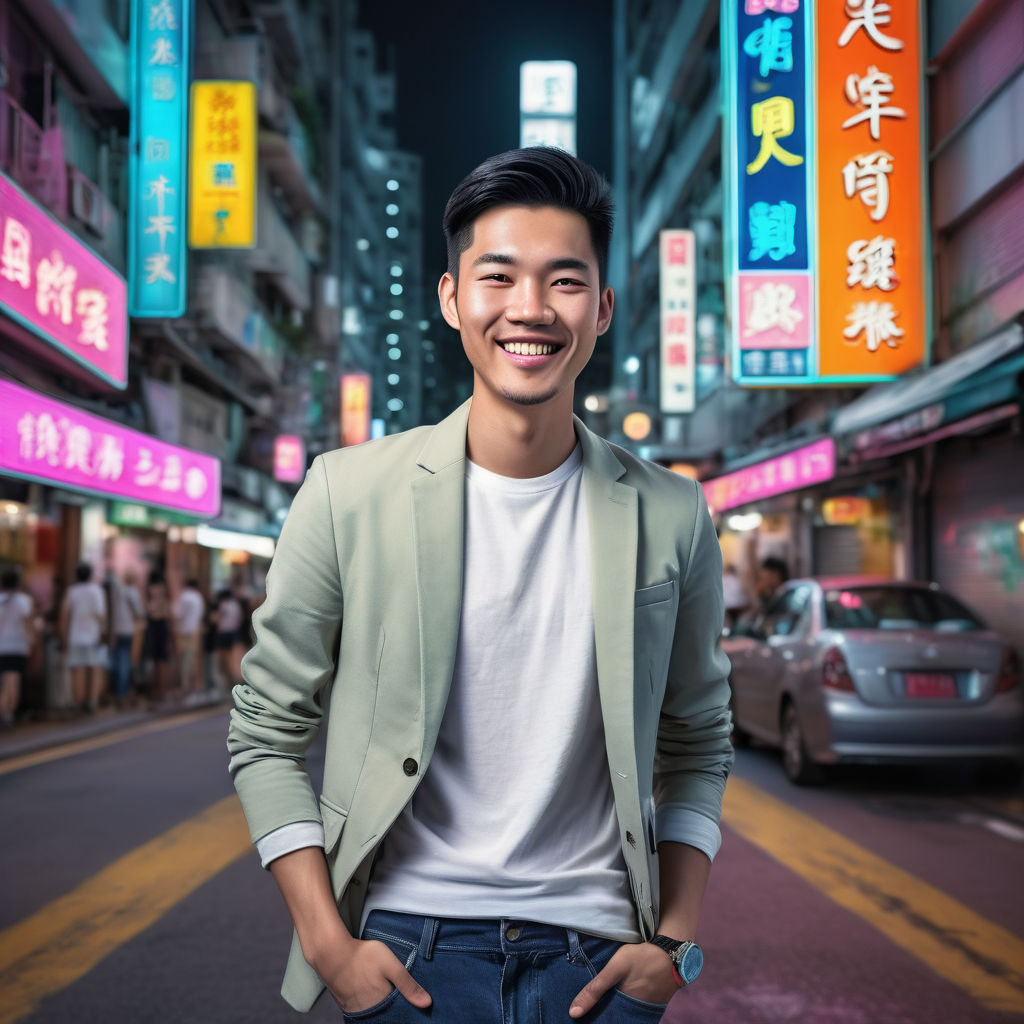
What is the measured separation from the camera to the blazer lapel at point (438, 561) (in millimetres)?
1580

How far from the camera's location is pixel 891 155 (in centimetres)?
1120

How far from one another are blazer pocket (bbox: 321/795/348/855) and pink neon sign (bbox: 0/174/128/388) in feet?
28.5

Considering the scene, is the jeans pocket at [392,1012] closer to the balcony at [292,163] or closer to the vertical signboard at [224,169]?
the vertical signboard at [224,169]

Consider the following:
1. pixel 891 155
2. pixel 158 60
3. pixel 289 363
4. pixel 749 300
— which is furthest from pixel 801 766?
pixel 289 363

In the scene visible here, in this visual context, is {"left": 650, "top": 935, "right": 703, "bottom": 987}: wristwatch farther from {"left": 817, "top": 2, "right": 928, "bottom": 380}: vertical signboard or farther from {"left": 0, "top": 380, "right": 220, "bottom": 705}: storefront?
{"left": 817, "top": 2, "right": 928, "bottom": 380}: vertical signboard

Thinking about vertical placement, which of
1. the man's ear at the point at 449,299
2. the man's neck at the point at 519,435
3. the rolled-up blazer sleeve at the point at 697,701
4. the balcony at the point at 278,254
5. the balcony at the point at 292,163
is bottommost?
the rolled-up blazer sleeve at the point at 697,701

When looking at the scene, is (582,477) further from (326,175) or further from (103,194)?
(326,175)

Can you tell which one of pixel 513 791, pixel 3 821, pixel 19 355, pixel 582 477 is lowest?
pixel 3 821

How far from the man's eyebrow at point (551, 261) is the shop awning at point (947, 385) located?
7750 millimetres

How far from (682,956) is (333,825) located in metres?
0.53

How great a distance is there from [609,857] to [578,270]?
2.83 ft

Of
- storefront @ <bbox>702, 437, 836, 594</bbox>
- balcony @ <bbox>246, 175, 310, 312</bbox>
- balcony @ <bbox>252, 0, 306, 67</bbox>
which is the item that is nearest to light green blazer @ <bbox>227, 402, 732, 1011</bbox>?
storefront @ <bbox>702, 437, 836, 594</bbox>

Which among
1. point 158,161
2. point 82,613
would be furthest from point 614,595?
point 158,161

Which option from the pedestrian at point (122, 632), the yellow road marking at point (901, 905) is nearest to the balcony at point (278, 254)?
the pedestrian at point (122, 632)
